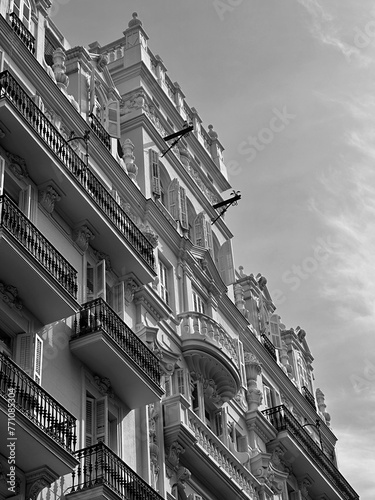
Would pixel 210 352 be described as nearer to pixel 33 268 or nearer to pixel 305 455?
pixel 305 455

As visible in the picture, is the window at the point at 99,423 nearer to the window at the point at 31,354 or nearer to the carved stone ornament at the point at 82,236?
the window at the point at 31,354

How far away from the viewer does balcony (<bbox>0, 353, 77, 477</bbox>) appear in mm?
17953

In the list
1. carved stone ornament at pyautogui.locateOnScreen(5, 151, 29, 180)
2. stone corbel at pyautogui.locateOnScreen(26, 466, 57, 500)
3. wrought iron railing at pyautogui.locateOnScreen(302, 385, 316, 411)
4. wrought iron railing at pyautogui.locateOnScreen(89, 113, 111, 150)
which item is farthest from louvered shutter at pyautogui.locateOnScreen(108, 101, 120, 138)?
wrought iron railing at pyautogui.locateOnScreen(302, 385, 316, 411)

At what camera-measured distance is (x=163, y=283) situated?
2852 cm

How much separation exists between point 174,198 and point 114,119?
3.40 m

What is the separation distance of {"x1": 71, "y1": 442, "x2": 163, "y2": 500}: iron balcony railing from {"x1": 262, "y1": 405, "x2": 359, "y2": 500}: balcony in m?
11.6

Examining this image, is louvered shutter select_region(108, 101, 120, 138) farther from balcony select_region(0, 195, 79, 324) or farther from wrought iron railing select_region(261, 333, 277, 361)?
wrought iron railing select_region(261, 333, 277, 361)

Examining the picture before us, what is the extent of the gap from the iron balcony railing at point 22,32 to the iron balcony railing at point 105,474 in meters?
9.90

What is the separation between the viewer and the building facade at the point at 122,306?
2030 cm

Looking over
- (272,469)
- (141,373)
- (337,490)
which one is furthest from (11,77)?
(337,490)

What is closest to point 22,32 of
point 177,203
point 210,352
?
point 177,203

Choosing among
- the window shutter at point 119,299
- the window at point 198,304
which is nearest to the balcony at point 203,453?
the window shutter at point 119,299

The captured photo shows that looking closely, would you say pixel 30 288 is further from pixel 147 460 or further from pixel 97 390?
pixel 147 460

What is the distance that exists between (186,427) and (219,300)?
726 cm
